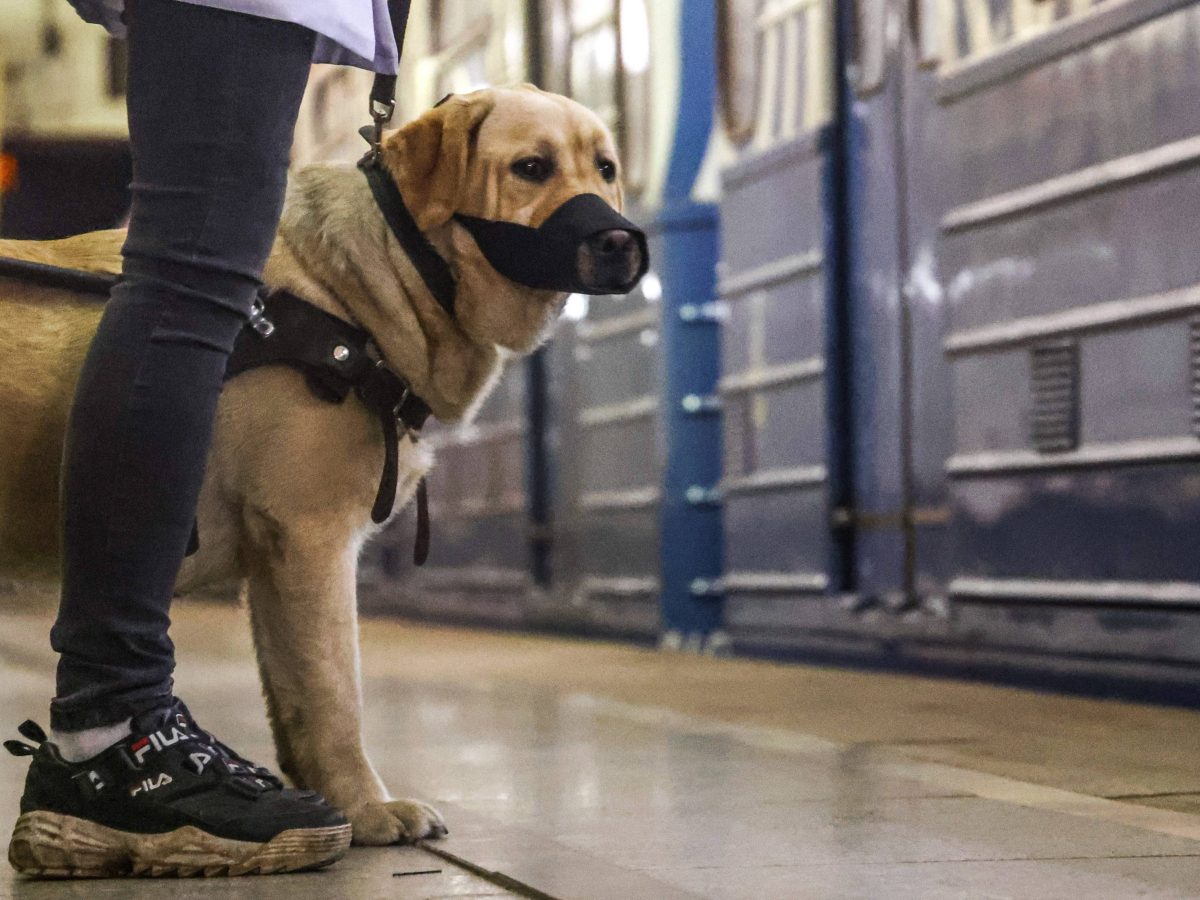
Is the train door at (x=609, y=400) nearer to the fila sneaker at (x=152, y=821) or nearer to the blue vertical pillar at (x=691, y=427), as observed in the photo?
the blue vertical pillar at (x=691, y=427)

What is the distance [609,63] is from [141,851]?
5531mm

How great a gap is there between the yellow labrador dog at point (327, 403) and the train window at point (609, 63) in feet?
13.8

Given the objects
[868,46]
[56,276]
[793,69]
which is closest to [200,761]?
[56,276]

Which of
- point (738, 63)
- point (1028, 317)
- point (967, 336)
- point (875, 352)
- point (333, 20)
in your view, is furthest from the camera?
point (738, 63)

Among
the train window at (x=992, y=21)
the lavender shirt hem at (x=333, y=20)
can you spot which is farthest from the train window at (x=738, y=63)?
the lavender shirt hem at (x=333, y=20)

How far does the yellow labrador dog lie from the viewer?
7.55 ft

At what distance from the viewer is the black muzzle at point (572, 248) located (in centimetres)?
246

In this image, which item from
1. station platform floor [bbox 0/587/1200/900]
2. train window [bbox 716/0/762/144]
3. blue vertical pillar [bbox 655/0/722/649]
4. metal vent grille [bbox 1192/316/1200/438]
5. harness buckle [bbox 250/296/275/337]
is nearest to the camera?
station platform floor [bbox 0/587/1200/900]

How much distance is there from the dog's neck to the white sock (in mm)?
664

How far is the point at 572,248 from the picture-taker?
247 centimetres

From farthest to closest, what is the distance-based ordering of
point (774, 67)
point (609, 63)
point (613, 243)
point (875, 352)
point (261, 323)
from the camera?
point (609, 63) < point (774, 67) < point (875, 352) < point (613, 243) < point (261, 323)

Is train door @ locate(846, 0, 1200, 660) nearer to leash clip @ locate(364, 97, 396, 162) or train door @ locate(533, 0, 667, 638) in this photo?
train door @ locate(533, 0, 667, 638)

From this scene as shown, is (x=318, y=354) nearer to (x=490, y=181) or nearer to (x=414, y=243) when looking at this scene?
(x=414, y=243)

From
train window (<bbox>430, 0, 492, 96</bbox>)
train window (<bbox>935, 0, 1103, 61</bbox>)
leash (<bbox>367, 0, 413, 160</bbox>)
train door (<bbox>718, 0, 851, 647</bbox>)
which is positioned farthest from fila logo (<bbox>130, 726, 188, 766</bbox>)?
train window (<bbox>430, 0, 492, 96</bbox>)
